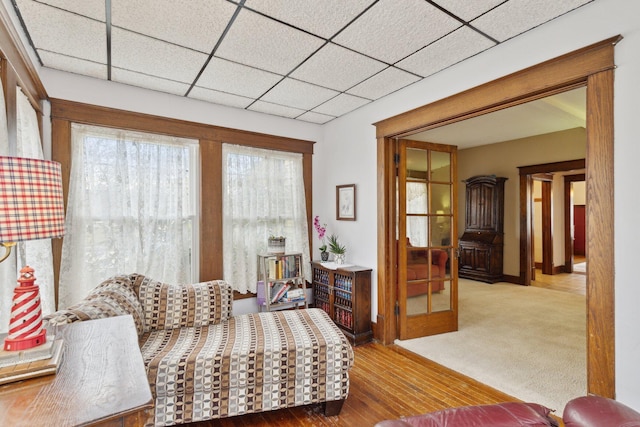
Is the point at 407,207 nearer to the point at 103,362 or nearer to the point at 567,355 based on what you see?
the point at 567,355

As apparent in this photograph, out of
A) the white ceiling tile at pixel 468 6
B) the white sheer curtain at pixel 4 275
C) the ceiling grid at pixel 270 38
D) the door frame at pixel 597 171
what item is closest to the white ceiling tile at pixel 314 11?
the ceiling grid at pixel 270 38

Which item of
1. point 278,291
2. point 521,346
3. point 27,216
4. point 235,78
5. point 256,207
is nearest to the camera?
point 27,216

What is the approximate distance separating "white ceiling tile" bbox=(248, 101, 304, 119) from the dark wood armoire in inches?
177

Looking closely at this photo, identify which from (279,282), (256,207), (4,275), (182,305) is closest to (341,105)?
(256,207)

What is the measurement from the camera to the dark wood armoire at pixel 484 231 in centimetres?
633

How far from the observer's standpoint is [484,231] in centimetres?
654

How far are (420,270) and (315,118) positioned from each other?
2.29 m

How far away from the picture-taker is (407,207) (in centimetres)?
346

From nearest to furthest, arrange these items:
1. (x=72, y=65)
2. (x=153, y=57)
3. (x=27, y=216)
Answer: (x=27, y=216) → (x=153, y=57) → (x=72, y=65)

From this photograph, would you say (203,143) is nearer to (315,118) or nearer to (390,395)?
(315,118)

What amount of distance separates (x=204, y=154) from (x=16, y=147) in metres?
1.69

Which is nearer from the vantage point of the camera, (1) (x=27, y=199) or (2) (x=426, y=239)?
(1) (x=27, y=199)

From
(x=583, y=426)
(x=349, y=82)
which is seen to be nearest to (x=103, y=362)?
(x=583, y=426)

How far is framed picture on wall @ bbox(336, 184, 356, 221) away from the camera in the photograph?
3773 mm
